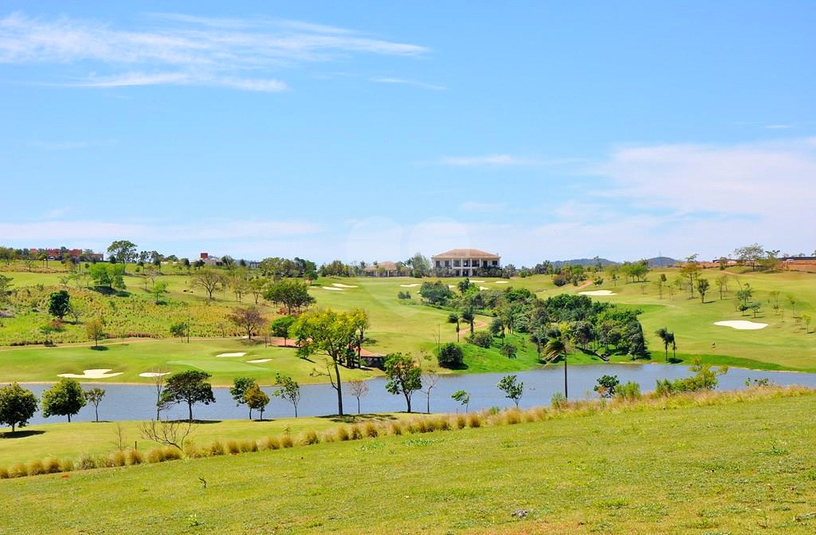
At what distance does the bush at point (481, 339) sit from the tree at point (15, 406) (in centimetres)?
8154

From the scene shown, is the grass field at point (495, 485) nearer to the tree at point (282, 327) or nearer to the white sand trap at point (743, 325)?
the tree at point (282, 327)

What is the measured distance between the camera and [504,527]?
46.6ft

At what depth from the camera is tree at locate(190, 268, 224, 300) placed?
15825 cm

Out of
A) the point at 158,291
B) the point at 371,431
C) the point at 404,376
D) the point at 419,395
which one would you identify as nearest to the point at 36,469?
the point at 371,431

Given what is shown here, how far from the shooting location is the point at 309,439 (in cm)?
3177

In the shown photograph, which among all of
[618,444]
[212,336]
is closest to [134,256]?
[212,336]

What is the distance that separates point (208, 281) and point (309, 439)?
430 feet

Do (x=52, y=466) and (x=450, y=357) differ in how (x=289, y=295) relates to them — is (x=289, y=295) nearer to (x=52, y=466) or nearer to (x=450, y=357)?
(x=450, y=357)

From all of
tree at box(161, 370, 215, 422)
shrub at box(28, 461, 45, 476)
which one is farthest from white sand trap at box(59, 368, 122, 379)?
shrub at box(28, 461, 45, 476)

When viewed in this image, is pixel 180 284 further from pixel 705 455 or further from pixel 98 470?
pixel 705 455

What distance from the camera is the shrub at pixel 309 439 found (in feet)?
104

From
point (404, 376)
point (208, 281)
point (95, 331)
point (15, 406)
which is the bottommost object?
point (404, 376)

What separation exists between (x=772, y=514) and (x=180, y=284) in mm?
166891

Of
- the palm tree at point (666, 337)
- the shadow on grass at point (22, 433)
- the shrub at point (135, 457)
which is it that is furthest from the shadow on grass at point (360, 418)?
the palm tree at point (666, 337)
